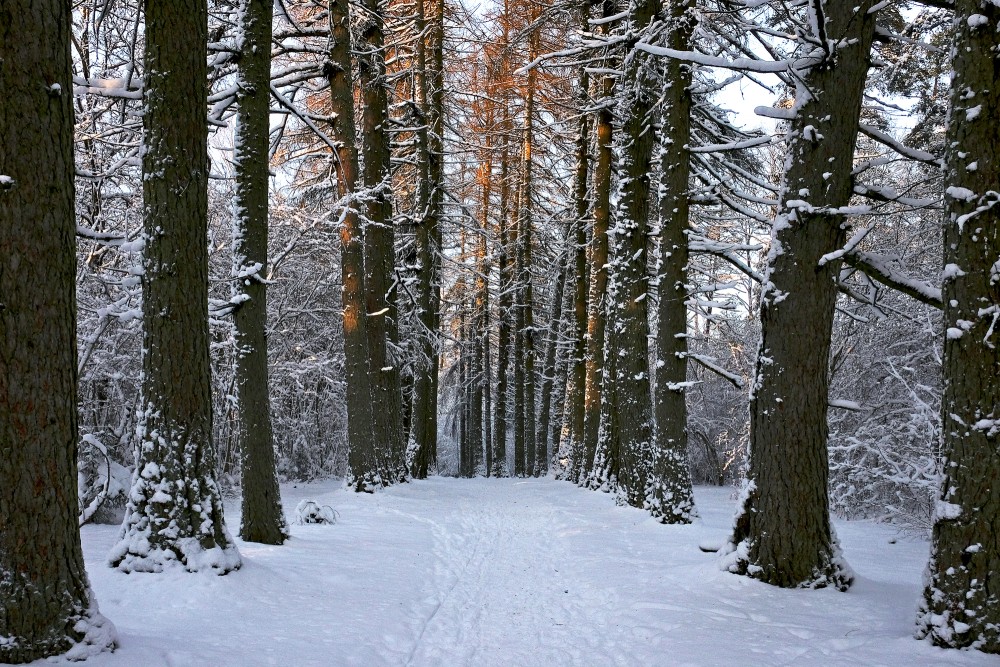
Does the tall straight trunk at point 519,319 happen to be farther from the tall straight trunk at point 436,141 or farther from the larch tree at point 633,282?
the larch tree at point 633,282

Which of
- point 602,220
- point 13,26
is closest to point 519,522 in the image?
point 602,220

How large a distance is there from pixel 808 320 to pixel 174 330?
18.2 feet

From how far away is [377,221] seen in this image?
594 inches

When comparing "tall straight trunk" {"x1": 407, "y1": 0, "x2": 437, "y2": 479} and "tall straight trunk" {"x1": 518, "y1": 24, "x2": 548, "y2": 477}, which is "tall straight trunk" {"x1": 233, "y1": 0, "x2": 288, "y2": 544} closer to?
"tall straight trunk" {"x1": 407, "y1": 0, "x2": 437, "y2": 479}

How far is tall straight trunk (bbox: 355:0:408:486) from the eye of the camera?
47.0 feet

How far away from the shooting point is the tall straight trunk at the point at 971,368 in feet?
13.7

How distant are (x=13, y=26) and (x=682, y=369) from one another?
905 centimetres

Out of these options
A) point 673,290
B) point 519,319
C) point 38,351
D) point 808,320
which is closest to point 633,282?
point 673,290

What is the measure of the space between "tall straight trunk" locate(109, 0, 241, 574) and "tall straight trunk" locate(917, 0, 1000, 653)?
17.8 feet

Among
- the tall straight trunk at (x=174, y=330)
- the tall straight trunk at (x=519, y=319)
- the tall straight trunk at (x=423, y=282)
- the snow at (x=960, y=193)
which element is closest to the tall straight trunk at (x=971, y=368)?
the snow at (x=960, y=193)

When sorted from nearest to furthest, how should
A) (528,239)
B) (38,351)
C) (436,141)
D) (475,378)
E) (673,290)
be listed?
(38,351)
(673,290)
(436,141)
(528,239)
(475,378)

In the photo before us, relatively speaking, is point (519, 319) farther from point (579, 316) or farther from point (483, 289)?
point (579, 316)

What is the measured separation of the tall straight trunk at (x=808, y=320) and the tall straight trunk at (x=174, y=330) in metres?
4.85

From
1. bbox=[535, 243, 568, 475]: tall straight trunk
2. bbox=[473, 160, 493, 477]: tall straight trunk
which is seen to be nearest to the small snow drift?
bbox=[535, 243, 568, 475]: tall straight trunk
